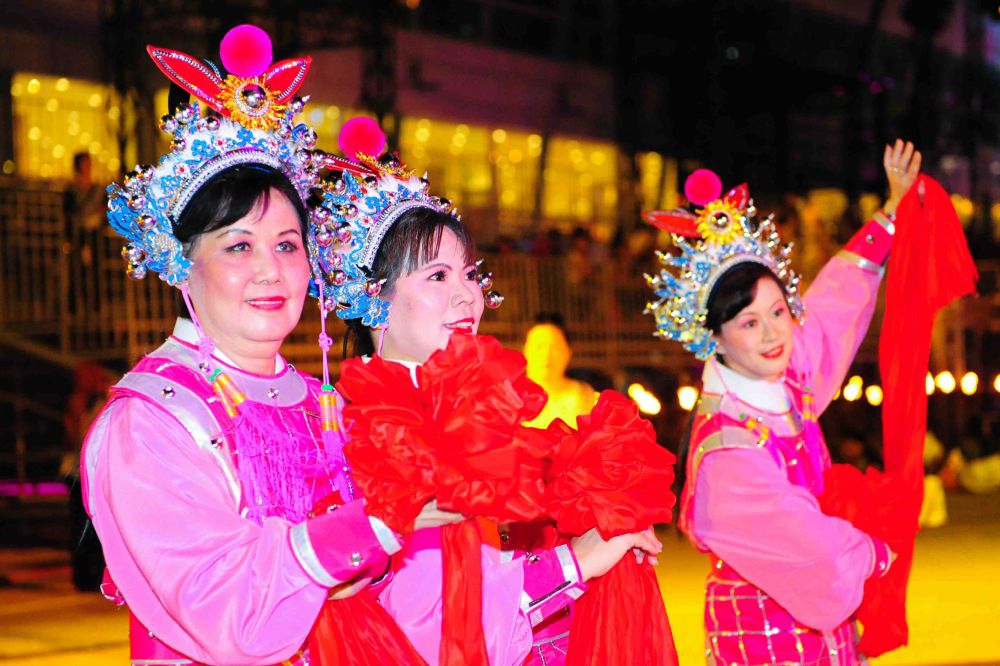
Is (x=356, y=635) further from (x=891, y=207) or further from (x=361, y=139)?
(x=891, y=207)

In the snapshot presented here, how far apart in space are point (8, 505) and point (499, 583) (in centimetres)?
825

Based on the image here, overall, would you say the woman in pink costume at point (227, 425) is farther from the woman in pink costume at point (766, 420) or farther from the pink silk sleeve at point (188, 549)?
the woman in pink costume at point (766, 420)

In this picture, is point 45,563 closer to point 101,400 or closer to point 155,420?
point 101,400

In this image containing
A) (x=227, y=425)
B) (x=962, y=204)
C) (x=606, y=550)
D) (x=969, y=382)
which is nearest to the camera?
(x=227, y=425)

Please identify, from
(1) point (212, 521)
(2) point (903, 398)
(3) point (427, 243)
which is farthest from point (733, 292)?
(1) point (212, 521)

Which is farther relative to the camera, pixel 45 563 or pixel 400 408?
pixel 45 563

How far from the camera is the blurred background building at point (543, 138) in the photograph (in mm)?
9883

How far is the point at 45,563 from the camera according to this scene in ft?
27.6

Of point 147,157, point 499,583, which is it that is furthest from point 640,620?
point 147,157

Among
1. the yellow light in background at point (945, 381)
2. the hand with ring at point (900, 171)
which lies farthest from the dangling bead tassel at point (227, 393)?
the yellow light in background at point (945, 381)

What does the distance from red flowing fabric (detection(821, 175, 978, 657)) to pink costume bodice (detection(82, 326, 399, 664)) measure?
5.28 feet

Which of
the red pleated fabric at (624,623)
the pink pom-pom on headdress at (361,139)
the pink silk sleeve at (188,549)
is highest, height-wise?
the pink pom-pom on headdress at (361,139)

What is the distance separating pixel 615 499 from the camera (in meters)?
2.55

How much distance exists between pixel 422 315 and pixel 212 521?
0.79 meters
